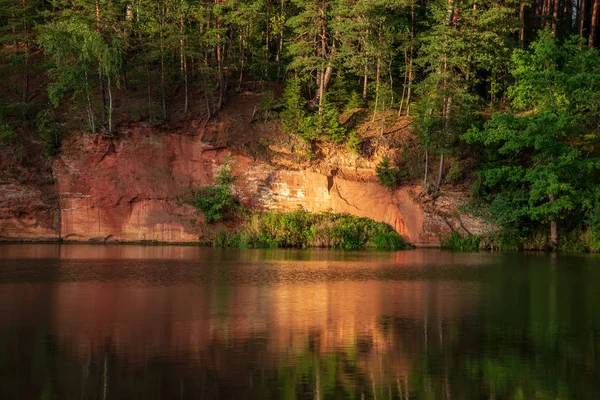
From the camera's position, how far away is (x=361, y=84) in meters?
49.2

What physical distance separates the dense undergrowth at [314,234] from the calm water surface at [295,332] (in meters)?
12.3

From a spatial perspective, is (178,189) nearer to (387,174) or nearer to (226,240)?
(226,240)

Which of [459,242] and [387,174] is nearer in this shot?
[459,242]

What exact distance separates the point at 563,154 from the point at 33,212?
28.5 metres

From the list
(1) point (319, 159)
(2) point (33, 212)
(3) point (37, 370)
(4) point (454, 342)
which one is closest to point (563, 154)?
(1) point (319, 159)

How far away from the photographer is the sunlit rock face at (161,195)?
40.5 m

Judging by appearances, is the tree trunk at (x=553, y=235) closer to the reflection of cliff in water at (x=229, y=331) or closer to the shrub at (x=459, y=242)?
the shrub at (x=459, y=242)

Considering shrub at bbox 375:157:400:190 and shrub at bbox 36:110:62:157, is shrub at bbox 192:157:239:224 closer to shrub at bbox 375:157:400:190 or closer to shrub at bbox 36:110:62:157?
shrub at bbox 375:157:400:190

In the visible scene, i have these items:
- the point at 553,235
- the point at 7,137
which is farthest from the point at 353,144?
the point at 7,137

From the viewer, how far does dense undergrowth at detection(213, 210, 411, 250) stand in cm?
3944

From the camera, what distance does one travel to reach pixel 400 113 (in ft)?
150

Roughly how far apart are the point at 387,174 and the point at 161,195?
42.5 ft

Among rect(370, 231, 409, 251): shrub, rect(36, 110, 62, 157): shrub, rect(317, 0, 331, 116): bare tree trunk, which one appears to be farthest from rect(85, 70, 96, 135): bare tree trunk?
rect(370, 231, 409, 251): shrub

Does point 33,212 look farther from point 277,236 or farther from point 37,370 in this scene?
point 37,370
